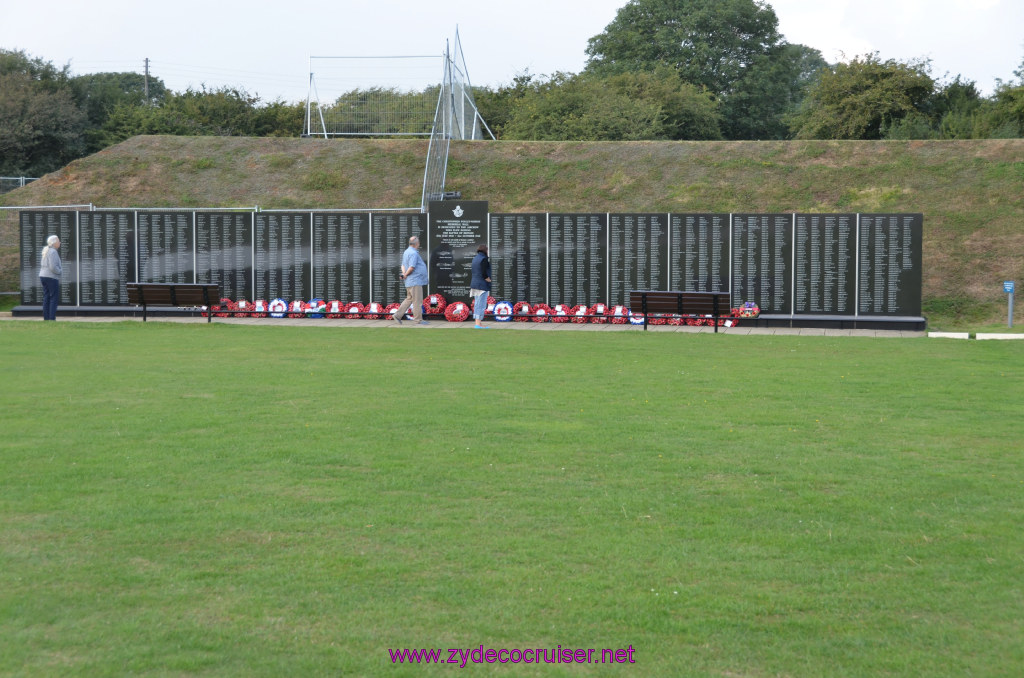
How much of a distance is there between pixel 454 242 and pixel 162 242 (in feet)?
21.0

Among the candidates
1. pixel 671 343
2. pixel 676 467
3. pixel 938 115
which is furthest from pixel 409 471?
pixel 938 115

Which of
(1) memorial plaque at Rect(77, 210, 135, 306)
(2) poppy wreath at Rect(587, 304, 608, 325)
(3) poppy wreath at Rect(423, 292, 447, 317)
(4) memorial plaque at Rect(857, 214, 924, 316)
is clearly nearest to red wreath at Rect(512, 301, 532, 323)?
(2) poppy wreath at Rect(587, 304, 608, 325)

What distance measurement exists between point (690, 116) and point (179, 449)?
35625 millimetres

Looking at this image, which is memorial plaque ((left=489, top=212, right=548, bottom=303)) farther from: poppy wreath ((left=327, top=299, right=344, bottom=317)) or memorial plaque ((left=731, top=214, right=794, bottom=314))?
memorial plaque ((left=731, top=214, right=794, bottom=314))

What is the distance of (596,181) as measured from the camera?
30547 millimetres

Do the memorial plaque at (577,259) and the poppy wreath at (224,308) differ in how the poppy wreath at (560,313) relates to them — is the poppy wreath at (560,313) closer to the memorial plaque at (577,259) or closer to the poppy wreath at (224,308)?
the memorial plaque at (577,259)

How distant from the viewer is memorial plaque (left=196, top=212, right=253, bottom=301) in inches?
927

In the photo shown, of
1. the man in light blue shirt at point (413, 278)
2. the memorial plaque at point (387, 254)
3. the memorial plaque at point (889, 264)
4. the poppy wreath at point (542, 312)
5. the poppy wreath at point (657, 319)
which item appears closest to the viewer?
the memorial plaque at point (889, 264)

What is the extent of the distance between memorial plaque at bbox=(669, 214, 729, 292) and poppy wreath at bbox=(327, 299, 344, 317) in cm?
690

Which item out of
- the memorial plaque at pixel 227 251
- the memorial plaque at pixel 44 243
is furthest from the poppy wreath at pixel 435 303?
the memorial plaque at pixel 44 243

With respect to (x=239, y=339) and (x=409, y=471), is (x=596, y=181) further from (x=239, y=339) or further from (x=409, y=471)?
(x=409, y=471)

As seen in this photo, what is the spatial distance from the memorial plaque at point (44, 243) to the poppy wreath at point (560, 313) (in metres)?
10.3

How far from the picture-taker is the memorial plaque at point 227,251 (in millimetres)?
23547

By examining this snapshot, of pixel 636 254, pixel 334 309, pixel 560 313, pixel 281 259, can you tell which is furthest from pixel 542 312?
pixel 281 259
